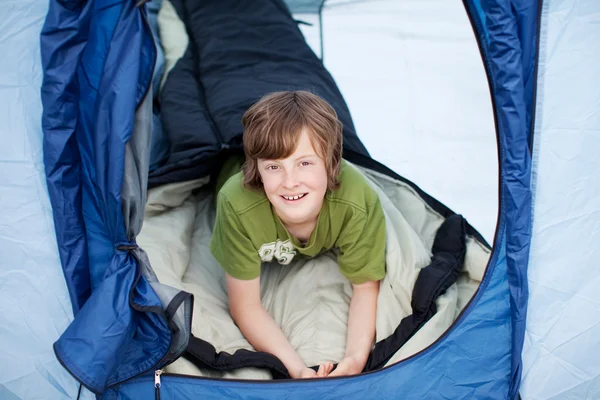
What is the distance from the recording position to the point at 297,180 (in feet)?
4.91

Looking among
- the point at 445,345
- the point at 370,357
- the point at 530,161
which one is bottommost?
the point at 370,357

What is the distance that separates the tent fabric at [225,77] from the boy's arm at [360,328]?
434 mm

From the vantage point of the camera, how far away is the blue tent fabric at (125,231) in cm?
132

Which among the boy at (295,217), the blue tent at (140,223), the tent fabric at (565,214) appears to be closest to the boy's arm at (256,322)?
the boy at (295,217)

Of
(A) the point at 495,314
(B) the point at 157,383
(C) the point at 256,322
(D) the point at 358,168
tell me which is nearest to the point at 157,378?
(B) the point at 157,383

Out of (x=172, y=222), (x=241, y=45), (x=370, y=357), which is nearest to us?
(x=370, y=357)

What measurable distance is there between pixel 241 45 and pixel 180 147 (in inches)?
19.6

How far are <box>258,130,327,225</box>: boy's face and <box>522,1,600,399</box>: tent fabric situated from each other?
416 millimetres

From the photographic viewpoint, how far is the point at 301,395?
4.63ft

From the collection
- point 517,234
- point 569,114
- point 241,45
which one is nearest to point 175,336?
point 517,234

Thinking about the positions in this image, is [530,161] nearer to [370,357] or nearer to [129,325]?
[370,357]

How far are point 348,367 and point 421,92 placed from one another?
4.47ft

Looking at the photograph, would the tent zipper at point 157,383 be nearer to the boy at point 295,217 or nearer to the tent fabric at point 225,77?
the boy at point 295,217

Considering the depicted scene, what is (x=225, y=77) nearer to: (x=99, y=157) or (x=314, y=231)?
(x=314, y=231)
